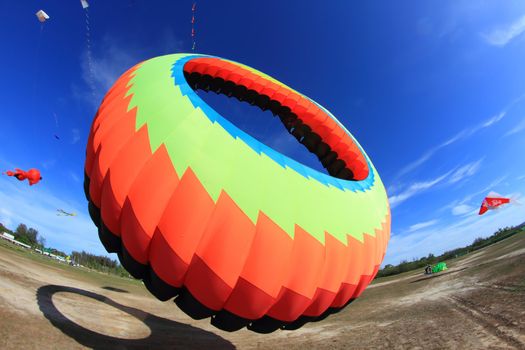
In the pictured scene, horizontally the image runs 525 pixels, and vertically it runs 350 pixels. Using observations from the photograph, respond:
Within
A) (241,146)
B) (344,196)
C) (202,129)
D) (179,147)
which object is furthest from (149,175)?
(344,196)

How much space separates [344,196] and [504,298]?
10.0 metres

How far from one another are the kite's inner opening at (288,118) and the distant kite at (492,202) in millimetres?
21260

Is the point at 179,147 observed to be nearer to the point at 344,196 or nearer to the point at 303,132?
the point at 344,196

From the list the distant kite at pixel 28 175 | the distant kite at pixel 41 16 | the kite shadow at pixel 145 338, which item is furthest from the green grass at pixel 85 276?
the distant kite at pixel 41 16

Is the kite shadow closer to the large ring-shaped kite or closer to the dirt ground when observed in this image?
the dirt ground

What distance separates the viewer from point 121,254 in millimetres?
5281

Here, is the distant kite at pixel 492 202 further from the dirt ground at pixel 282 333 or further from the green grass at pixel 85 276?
the green grass at pixel 85 276

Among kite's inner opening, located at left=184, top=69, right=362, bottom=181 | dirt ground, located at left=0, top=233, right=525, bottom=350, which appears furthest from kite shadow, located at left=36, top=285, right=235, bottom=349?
kite's inner opening, located at left=184, top=69, right=362, bottom=181

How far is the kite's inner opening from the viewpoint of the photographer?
10008 mm

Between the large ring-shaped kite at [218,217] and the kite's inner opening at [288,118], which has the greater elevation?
the kite's inner opening at [288,118]

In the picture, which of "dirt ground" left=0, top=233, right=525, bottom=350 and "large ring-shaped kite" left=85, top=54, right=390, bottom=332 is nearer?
"large ring-shaped kite" left=85, top=54, right=390, bottom=332

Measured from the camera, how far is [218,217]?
176 inches

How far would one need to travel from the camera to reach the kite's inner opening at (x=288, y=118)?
10.0 meters

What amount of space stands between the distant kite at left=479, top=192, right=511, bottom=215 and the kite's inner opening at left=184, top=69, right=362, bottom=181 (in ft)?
69.8
